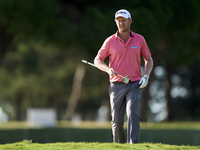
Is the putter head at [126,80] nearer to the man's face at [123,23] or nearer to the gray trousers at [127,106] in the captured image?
the gray trousers at [127,106]

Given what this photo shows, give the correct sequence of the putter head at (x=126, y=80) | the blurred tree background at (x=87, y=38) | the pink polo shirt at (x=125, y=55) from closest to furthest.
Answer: the putter head at (x=126, y=80), the pink polo shirt at (x=125, y=55), the blurred tree background at (x=87, y=38)

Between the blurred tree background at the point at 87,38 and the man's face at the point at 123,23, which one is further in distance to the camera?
the blurred tree background at the point at 87,38

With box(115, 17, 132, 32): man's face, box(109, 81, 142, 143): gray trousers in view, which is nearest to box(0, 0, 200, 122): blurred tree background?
box(115, 17, 132, 32): man's face

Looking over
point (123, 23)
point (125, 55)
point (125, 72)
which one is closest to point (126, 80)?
point (125, 72)

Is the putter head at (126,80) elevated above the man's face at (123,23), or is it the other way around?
the man's face at (123,23)

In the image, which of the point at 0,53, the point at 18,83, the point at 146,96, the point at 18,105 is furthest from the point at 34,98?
the point at 0,53

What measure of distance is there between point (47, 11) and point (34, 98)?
33501 mm

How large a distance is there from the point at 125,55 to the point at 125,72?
0.27 metres

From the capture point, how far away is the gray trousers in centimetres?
755

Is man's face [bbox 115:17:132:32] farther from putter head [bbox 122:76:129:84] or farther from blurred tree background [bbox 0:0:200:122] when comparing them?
blurred tree background [bbox 0:0:200:122]

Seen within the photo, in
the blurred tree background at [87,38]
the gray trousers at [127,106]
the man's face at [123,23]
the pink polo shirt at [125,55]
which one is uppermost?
the blurred tree background at [87,38]

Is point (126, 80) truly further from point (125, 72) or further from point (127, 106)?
point (127, 106)

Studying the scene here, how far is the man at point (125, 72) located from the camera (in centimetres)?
758

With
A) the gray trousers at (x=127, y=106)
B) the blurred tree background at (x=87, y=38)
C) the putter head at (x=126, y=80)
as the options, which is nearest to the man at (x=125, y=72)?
the gray trousers at (x=127, y=106)
